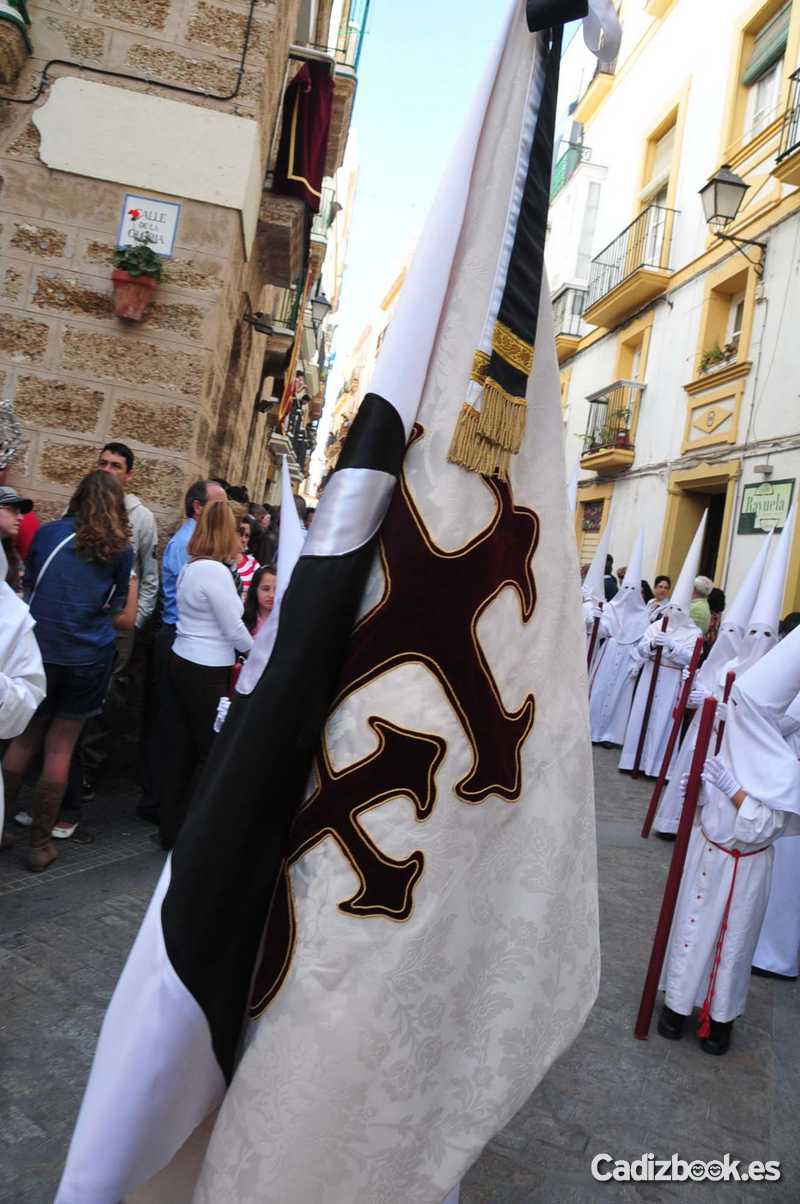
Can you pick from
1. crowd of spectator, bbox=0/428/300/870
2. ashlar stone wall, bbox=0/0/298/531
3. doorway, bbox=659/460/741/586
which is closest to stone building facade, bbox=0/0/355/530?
ashlar stone wall, bbox=0/0/298/531

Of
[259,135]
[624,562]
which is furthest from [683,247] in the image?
[259,135]

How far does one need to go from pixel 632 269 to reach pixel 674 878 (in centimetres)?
1473

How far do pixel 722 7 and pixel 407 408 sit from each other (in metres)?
16.1

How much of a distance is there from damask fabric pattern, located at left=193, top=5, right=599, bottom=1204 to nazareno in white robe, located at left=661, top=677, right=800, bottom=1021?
5.57ft

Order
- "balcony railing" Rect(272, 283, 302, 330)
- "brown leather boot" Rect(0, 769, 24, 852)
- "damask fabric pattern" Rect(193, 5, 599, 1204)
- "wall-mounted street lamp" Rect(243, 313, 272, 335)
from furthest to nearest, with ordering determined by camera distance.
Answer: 1. "balcony railing" Rect(272, 283, 302, 330)
2. "wall-mounted street lamp" Rect(243, 313, 272, 335)
3. "brown leather boot" Rect(0, 769, 24, 852)
4. "damask fabric pattern" Rect(193, 5, 599, 1204)

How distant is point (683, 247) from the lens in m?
14.4

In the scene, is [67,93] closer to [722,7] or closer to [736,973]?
[736,973]

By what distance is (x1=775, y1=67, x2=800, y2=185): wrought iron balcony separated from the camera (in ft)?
33.7

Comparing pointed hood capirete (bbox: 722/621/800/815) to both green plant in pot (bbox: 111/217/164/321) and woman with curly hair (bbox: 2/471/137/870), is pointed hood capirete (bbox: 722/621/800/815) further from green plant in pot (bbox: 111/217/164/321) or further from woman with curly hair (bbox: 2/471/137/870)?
green plant in pot (bbox: 111/217/164/321)

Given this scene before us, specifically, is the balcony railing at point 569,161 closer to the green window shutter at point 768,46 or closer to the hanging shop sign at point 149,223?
the green window shutter at point 768,46

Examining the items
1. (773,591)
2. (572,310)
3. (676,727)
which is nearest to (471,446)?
(773,591)

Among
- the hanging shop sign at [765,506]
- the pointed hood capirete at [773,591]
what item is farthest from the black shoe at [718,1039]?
the hanging shop sign at [765,506]

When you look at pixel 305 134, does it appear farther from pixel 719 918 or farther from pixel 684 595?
pixel 719 918

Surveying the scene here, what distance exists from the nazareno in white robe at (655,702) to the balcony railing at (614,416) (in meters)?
7.58
